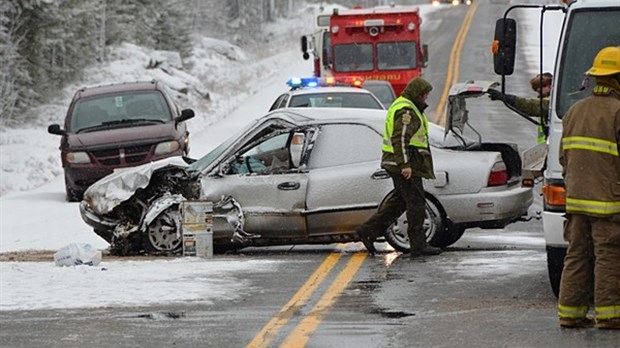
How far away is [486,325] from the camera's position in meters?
8.65

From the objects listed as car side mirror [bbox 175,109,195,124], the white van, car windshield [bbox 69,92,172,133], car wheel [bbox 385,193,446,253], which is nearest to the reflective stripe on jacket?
the white van

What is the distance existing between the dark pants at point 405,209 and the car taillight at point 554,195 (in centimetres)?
299

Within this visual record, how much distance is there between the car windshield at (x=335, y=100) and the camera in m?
20.6

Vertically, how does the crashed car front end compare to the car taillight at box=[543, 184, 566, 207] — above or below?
below

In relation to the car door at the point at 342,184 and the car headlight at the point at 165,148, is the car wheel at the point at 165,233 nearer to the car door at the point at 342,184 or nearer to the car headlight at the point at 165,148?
the car door at the point at 342,184

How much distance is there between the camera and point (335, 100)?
20.9m

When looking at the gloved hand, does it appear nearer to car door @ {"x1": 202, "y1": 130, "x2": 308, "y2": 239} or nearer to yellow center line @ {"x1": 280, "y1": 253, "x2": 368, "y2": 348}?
yellow center line @ {"x1": 280, "y1": 253, "x2": 368, "y2": 348}

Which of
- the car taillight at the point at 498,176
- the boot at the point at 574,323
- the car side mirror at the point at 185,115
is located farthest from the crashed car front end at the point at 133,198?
the car side mirror at the point at 185,115

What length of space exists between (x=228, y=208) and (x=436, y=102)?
27.3 meters

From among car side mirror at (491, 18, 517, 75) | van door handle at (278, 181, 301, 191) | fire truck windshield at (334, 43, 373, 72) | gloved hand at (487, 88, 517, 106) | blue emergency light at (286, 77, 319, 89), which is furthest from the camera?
fire truck windshield at (334, 43, 373, 72)

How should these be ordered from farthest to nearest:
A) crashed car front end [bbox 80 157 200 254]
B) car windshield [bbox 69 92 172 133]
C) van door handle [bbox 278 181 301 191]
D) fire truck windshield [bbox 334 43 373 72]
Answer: fire truck windshield [bbox 334 43 373 72]
car windshield [bbox 69 92 172 133]
crashed car front end [bbox 80 157 200 254]
van door handle [bbox 278 181 301 191]

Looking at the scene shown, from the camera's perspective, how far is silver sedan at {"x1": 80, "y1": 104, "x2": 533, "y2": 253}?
12.7 metres

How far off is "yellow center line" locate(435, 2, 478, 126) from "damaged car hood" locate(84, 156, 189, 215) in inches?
795

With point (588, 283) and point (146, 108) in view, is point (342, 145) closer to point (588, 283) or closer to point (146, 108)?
point (588, 283)
